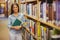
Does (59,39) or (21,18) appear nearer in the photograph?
(59,39)

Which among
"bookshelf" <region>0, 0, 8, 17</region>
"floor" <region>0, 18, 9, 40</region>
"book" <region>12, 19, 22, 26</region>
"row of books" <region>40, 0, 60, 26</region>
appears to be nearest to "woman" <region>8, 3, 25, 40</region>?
"book" <region>12, 19, 22, 26</region>

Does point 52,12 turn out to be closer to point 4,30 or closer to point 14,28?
point 14,28

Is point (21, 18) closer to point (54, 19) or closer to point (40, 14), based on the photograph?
point (40, 14)

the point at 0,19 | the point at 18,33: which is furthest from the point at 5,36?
Answer: the point at 18,33

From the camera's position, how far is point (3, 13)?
202 inches

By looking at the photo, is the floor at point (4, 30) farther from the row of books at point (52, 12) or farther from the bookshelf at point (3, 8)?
the row of books at point (52, 12)

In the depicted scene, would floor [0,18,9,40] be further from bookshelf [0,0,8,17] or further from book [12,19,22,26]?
book [12,19,22,26]

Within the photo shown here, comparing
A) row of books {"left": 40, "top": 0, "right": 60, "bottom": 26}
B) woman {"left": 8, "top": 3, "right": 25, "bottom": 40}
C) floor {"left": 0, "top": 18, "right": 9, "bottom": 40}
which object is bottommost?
floor {"left": 0, "top": 18, "right": 9, "bottom": 40}

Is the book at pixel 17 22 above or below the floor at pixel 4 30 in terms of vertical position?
above

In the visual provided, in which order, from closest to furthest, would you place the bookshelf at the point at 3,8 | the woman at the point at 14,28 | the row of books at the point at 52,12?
the row of books at the point at 52,12 < the woman at the point at 14,28 < the bookshelf at the point at 3,8

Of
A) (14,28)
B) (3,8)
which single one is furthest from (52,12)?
(3,8)

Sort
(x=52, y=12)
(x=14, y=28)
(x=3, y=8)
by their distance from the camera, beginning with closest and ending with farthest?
(x=52, y=12), (x=14, y=28), (x=3, y=8)

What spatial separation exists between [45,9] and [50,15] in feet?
0.67

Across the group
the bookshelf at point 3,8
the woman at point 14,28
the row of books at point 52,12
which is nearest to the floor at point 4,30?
the bookshelf at point 3,8
